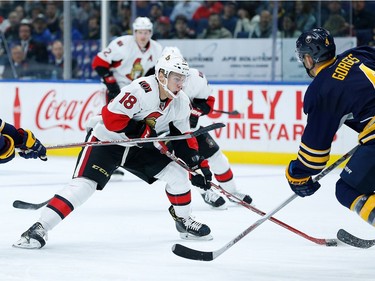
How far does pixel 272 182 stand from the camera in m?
7.11

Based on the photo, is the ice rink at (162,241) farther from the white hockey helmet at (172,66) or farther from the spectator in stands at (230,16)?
the spectator in stands at (230,16)

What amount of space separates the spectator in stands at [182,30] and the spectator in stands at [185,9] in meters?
0.04

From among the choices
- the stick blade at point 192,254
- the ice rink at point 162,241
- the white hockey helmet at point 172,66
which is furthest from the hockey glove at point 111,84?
the stick blade at point 192,254

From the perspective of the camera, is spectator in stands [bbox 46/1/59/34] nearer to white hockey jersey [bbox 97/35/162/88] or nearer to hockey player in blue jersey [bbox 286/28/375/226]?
white hockey jersey [bbox 97/35/162/88]

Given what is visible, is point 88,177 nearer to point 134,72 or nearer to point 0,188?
point 0,188

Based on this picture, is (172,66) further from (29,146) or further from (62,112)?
(62,112)

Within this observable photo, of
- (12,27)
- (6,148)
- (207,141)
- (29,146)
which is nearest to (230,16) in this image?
(12,27)

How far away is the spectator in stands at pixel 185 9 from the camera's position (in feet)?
29.0

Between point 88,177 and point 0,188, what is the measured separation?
8.16 ft

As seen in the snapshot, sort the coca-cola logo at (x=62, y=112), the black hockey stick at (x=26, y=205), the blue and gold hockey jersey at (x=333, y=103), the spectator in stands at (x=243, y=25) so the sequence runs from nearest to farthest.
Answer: the blue and gold hockey jersey at (x=333, y=103), the black hockey stick at (x=26, y=205), the spectator in stands at (x=243, y=25), the coca-cola logo at (x=62, y=112)

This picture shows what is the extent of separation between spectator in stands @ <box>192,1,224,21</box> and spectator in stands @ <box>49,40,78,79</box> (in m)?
1.24

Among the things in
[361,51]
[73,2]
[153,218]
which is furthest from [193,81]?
[73,2]

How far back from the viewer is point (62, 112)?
8.91 metres

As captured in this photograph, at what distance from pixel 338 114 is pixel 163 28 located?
5.58 meters
